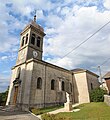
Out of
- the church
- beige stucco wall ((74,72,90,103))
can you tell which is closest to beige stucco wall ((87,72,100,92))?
the church

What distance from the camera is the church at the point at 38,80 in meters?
18.2

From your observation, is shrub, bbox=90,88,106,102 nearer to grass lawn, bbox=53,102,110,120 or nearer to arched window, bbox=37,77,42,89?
grass lawn, bbox=53,102,110,120

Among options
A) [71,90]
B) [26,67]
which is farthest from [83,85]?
[26,67]

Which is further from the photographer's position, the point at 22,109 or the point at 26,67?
the point at 26,67

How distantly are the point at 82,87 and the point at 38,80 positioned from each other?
1073 cm

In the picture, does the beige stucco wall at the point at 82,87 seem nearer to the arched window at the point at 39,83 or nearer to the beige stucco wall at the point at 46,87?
the beige stucco wall at the point at 46,87

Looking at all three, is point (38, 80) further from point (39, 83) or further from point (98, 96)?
point (98, 96)

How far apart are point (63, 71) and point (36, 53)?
6.33 m

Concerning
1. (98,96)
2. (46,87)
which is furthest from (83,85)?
(46,87)

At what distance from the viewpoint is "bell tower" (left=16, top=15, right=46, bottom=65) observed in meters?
22.2

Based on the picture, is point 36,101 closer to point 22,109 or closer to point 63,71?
point 22,109

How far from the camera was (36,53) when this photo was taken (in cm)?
2323

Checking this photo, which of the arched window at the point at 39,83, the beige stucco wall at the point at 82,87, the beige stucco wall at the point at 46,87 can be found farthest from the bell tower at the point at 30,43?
the beige stucco wall at the point at 82,87

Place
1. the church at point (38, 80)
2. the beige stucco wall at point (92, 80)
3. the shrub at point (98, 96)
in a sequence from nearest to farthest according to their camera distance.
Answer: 1. the church at point (38, 80)
2. the shrub at point (98, 96)
3. the beige stucco wall at point (92, 80)
